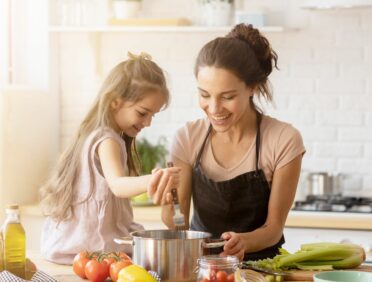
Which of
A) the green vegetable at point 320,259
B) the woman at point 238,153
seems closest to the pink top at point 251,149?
the woman at point 238,153

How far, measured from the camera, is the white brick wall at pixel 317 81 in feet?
16.4

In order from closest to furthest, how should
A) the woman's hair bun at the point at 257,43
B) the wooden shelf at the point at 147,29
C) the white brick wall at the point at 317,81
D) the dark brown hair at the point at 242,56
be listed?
the dark brown hair at the point at 242,56 < the woman's hair bun at the point at 257,43 < the wooden shelf at the point at 147,29 < the white brick wall at the point at 317,81

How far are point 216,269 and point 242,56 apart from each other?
3.67 feet

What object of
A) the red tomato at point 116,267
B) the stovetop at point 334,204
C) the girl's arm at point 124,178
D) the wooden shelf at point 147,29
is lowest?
the stovetop at point 334,204

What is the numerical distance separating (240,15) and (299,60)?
47cm

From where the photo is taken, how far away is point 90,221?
10.2 ft

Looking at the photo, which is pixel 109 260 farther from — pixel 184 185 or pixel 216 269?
pixel 184 185

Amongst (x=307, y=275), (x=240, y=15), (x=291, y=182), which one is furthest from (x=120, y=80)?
(x=240, y=15)

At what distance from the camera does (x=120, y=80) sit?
328cm

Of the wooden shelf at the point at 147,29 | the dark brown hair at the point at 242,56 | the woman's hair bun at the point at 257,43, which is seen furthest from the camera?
the wooden shelf at the point at 147,29

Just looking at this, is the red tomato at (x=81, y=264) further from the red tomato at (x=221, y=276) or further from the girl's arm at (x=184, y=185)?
the girl's arm at (x=184, y=185)

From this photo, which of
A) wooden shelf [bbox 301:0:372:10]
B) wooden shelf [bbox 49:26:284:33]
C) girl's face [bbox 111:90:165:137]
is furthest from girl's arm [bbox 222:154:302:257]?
wooden shelf [bbox 49:26:284:33]

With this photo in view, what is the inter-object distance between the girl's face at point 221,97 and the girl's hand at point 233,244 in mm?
500

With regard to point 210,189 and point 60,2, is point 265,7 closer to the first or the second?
point 60,2
